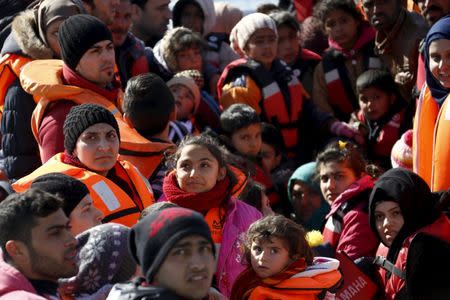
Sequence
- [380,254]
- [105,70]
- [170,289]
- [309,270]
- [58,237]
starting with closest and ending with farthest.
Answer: [170,289], [58,237], [309,270], [380,254], [105,70]

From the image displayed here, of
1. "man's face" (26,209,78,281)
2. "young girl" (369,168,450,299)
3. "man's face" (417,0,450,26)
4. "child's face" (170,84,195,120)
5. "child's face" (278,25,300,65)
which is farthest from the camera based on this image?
"child's face" (278,25,300,65)

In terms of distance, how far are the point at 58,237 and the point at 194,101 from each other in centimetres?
378

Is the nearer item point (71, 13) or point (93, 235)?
point (93, 235)

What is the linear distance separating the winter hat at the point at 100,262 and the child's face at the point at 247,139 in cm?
320

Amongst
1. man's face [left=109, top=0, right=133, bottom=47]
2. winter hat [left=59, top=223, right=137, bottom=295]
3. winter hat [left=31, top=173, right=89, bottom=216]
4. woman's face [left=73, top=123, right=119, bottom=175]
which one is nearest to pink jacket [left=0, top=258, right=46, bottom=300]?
winter hat [left=59, top=223, right=137, bottom=295]

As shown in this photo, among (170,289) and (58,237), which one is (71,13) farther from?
(170,289)

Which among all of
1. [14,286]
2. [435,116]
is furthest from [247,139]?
[14,286]

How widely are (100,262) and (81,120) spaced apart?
5.03ft

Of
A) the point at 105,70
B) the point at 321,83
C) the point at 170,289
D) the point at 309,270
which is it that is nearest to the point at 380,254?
the point at 309,270

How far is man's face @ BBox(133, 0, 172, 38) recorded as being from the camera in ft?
33.2

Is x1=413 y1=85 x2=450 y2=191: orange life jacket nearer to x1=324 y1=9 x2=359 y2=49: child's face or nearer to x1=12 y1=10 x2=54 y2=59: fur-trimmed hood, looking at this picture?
x1=324 y1=9 x2=359 y2=49: child's face

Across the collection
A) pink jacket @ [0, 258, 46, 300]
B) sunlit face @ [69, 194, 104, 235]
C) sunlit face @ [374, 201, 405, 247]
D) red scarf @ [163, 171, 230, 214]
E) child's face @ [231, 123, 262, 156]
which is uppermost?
pink jacket @ [0, 258, 46, 300]

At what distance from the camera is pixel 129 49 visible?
357 inches

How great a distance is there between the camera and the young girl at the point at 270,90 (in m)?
9.45
